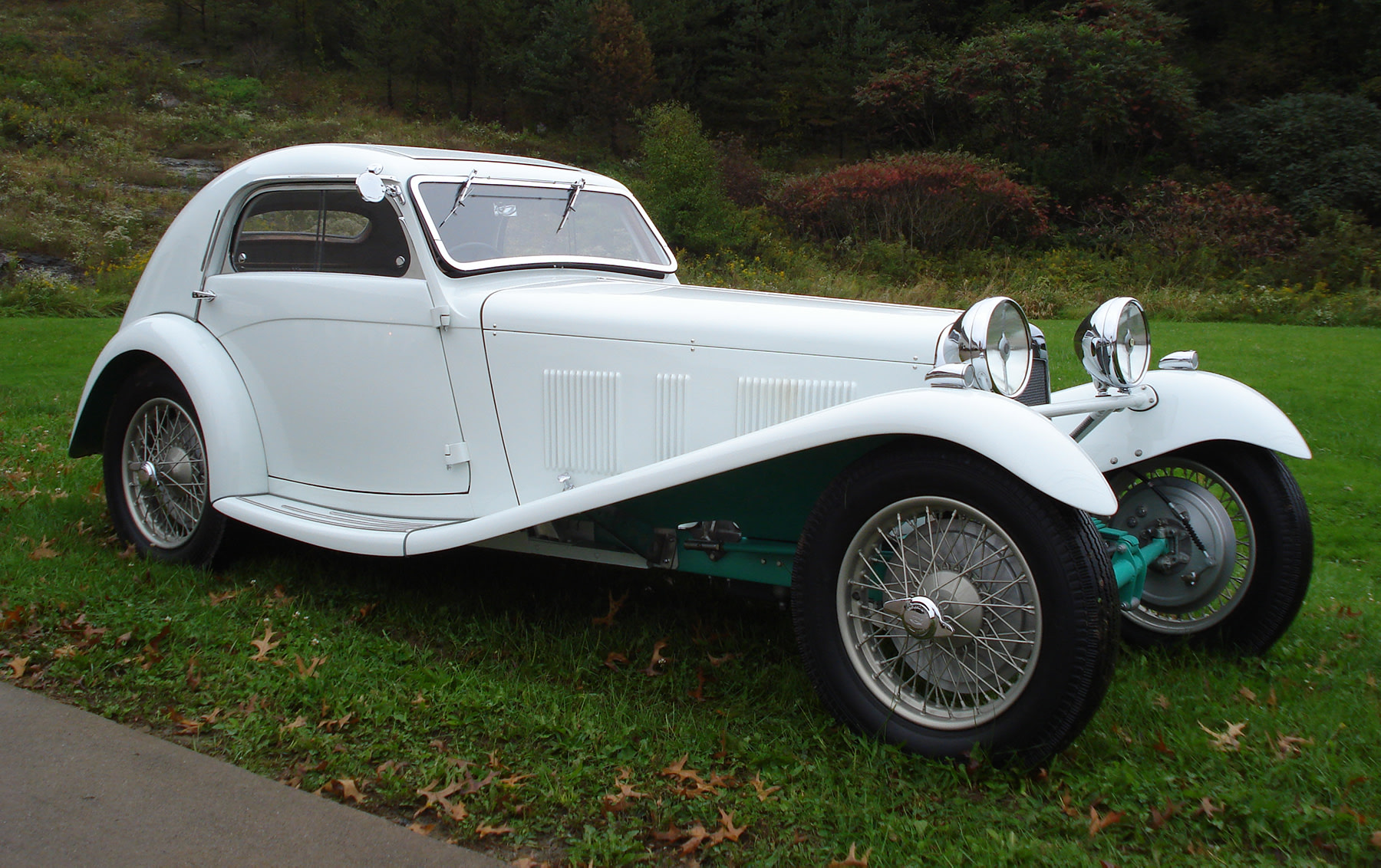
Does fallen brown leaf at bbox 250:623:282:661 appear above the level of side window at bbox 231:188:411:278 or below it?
below

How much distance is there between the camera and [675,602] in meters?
4.09

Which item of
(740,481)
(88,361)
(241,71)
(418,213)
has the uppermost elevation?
(241,71)

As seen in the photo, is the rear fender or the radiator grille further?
the rear fender

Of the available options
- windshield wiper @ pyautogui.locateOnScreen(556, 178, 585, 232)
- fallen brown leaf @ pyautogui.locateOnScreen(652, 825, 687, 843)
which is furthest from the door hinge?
fallen brown leaf @ pyautogui.locateOnScreen(652, 825, 687, 843)

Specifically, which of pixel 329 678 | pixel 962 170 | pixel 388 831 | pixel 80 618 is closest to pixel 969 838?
pixel 388 831

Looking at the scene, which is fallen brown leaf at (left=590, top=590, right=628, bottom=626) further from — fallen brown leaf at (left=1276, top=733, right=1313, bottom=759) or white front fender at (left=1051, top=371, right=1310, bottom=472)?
fallen brown leaf at (left=1276, top=733, right=1313, bottom=759)

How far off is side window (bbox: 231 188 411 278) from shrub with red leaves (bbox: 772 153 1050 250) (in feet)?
45.8

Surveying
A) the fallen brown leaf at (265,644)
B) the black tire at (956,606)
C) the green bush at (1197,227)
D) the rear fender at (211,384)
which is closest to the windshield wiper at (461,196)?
the rear fender at (211,384)

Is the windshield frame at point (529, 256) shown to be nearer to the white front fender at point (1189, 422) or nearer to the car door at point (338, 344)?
the car door at point (338, 344)

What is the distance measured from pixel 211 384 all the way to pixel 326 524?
0.90m

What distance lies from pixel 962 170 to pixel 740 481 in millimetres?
16765

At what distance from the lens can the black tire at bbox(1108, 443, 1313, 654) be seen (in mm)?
3420

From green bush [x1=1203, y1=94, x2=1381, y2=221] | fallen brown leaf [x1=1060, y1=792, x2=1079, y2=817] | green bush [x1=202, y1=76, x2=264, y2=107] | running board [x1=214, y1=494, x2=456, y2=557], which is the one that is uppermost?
green bush [x1=202, y1=76, x2=264, y2=107]

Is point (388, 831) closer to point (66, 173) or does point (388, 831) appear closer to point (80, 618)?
point (80, 618)
